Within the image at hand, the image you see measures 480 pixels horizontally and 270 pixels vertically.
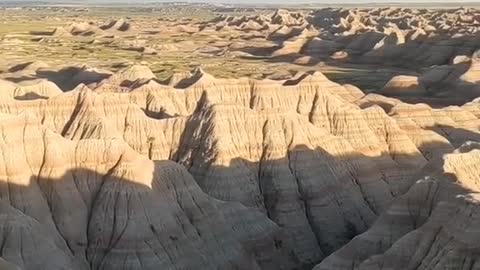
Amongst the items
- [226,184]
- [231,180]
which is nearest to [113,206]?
[226,184]

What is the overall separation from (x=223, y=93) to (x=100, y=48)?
10983 centimetres

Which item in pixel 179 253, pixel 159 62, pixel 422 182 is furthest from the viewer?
pixel 159 62

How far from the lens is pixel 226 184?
128 ft

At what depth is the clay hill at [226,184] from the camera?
28344 millimetres

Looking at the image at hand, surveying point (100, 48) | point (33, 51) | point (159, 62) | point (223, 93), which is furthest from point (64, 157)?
point (100, 48)

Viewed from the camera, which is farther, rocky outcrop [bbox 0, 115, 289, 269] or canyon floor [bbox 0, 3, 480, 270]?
rocky outcrop [bbox 0, 115, 289, 269]

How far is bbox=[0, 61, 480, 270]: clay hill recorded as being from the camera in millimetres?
28344

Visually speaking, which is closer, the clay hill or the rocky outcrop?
the clay hill

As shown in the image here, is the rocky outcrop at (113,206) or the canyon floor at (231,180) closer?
the canyon floor at (231,180)

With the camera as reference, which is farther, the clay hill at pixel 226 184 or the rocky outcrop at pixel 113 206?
the rocky outcrop at pixel 113 206

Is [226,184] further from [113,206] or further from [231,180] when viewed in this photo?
[113,206]

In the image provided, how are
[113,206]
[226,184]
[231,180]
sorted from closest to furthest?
[113,206]
[226,184]
[231,180]

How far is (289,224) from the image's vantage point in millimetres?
38969

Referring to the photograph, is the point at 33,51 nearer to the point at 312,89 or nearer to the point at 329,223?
the point at 312,89
